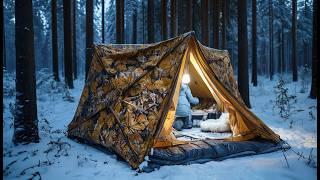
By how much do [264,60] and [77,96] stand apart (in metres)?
43.9

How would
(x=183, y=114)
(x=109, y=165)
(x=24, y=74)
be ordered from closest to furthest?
(x=109, y=165), (x=24, y=74), (x=183, y=114)

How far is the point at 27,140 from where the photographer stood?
7.40 m

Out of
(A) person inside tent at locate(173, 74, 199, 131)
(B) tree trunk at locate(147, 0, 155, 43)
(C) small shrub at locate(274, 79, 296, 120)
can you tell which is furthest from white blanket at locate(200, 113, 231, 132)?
(B) tree trunk at locate(147, 0, 155, 43)

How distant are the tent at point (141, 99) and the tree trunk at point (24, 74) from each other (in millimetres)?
1317

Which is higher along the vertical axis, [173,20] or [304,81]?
[173,20]

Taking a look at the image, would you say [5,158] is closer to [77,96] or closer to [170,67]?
[170,67]

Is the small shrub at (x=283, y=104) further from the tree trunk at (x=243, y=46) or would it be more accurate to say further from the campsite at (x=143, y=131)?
the campsite at (x=143, y=131)

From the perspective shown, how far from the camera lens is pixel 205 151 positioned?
22.4 feet

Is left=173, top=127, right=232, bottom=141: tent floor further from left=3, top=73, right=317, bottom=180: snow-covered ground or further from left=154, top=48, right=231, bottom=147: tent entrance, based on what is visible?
left=3, top=73, right=317, bottom=180: snow-covered ground

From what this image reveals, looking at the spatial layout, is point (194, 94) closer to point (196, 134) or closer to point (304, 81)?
point (196, 134)

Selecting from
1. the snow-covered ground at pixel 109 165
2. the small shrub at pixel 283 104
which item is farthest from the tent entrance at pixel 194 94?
the small shrub at pixel 283 104

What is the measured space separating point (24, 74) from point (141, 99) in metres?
2.74

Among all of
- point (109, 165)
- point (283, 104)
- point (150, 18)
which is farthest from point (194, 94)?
point (109, 165)

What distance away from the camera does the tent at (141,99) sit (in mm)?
6609
